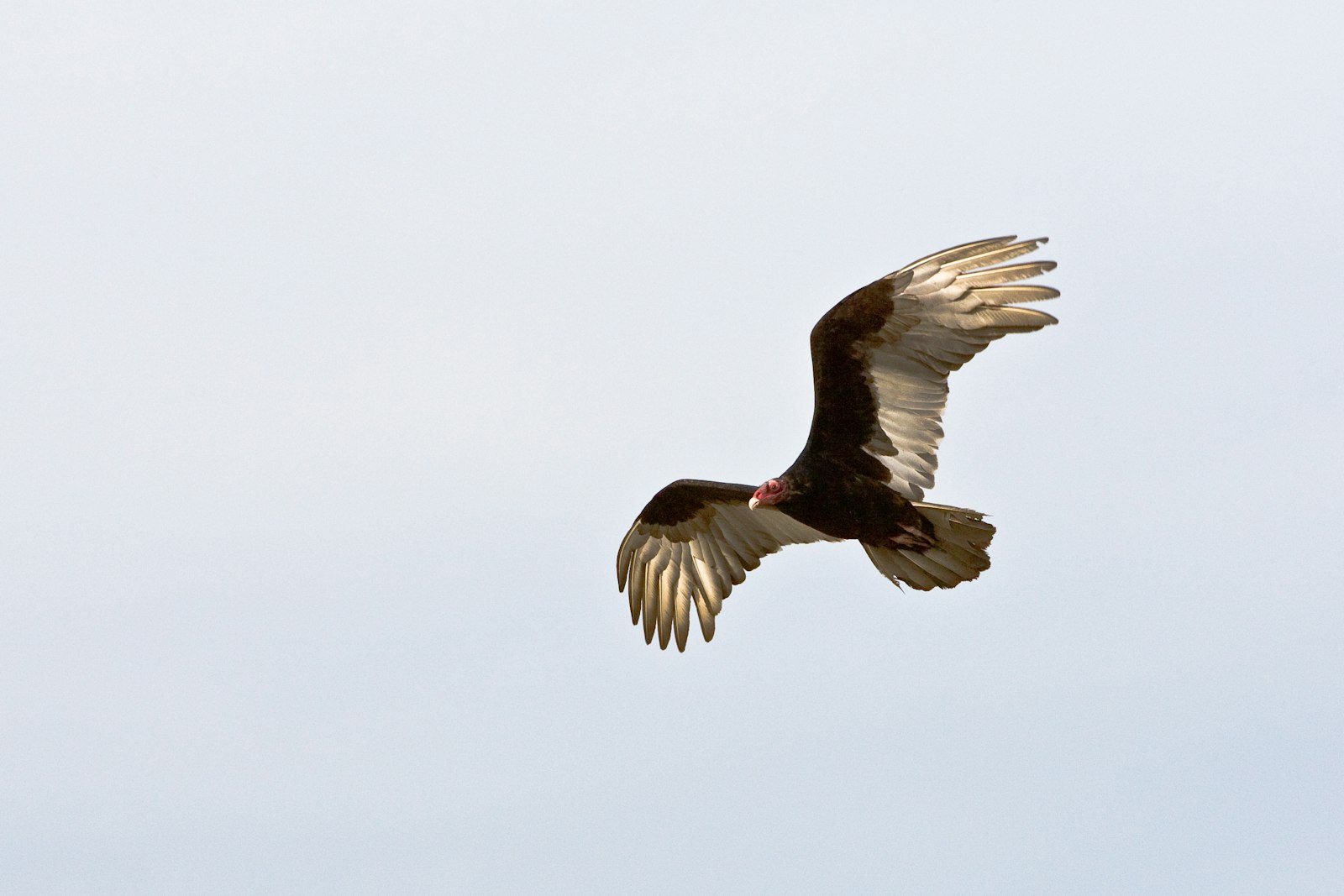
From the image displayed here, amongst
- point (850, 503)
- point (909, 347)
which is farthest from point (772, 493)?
point (909, 347)

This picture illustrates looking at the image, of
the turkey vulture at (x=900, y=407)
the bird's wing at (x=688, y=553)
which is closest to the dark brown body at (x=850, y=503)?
the turkey vulture at (x=900, y=407)

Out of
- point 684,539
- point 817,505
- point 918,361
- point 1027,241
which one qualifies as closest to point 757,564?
point 684,539

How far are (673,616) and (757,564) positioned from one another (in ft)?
2.05

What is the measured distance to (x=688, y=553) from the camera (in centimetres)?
1113

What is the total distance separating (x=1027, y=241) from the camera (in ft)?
28.3

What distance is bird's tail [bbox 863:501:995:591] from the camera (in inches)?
371

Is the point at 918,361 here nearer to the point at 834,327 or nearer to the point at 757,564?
the point at 834,327

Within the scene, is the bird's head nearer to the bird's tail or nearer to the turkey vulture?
the turkey vulture

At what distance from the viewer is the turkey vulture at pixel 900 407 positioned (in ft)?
28.8

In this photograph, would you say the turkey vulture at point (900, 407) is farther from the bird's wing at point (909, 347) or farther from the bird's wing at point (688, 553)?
the bird's wing at point (688, 553)

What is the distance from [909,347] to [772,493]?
3.89 ft

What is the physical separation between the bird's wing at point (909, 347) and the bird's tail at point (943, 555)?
0.66ft

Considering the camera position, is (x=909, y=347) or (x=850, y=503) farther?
(x=850, y=503)

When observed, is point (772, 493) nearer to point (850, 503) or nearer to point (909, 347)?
point (850, 503)
